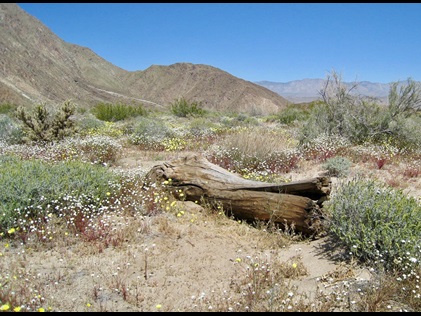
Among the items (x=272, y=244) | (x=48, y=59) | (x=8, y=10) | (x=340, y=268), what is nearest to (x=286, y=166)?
(x=272, y=244)

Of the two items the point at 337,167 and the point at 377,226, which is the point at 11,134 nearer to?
the point at 337,167

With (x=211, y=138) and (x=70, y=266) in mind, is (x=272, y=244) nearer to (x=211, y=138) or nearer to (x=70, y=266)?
(x=70, y=266)

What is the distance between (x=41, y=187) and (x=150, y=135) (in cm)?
766

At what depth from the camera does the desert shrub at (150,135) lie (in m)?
11.3

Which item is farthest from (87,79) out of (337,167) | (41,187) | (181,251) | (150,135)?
(181,251)

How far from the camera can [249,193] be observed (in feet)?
16.7

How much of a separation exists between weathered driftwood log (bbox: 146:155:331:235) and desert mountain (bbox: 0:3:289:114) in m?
26.8

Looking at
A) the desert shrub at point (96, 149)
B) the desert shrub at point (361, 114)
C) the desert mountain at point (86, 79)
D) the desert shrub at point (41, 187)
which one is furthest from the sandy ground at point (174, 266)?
the desert mountain at point (86, 79)

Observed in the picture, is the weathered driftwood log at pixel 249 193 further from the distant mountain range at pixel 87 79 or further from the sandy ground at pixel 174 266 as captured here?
the distant mountain range at pixel 87 79

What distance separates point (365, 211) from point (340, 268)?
80 cm

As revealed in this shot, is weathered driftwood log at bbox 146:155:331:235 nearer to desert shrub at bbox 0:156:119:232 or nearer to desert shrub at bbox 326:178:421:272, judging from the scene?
desert shrub at bbox 326:178:421:272

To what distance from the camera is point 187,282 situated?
11.4ft

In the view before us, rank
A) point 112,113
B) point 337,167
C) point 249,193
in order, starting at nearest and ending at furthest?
1. point 249,193
2. point 337,167
3. point 112,113

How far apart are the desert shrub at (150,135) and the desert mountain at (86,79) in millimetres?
20434
